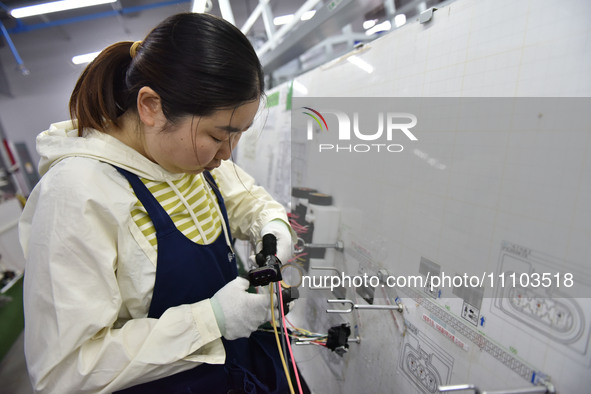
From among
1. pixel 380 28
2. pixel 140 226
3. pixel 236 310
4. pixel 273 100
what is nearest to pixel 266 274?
pixel 236 310

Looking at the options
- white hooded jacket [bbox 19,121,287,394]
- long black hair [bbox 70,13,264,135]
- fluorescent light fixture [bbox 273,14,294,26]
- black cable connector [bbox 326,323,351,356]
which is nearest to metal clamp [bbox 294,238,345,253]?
black cable connector [bbox 326,323,351,356]

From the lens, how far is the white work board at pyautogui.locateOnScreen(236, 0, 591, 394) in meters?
0.45

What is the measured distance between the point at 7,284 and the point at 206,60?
3.68m

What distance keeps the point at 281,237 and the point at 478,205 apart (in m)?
0.61

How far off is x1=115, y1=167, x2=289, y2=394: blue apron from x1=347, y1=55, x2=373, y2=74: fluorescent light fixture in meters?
0.71

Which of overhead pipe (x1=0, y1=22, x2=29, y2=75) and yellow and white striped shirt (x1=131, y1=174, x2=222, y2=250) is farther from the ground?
overhead pipe (x1=0, y1=22, x2=29, y2=75)

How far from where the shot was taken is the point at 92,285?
58 cm

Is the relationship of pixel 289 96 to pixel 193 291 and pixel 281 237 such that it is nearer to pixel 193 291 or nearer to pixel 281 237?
pixel 281 237

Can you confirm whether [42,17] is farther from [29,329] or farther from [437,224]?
[437,224]

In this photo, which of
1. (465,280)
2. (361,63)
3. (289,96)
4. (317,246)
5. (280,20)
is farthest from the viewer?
(280,20)

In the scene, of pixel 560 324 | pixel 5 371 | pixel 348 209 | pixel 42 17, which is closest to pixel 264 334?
pixel 348 209

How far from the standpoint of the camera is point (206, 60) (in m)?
0.59

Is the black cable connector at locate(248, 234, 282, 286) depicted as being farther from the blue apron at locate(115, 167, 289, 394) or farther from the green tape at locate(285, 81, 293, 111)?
the green tape at locate(285, 81, 293, 111)

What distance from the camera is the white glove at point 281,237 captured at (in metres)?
0.98
